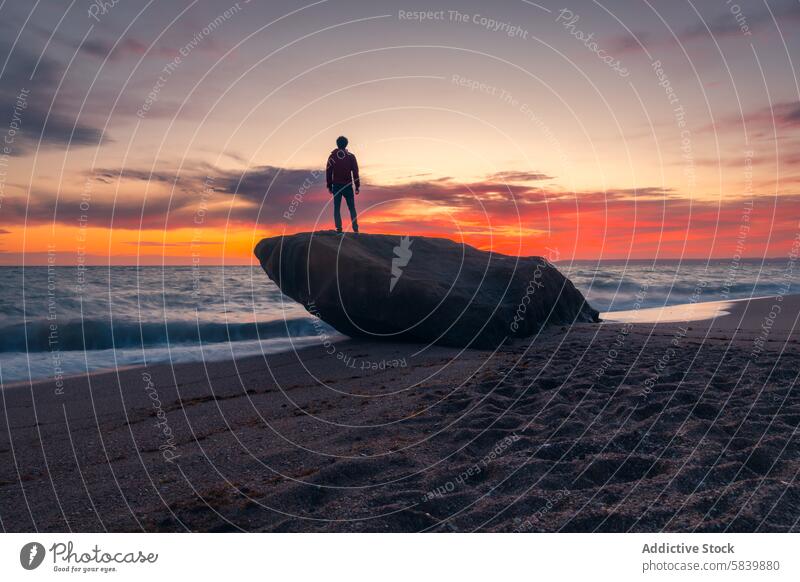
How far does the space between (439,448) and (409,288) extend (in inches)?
241

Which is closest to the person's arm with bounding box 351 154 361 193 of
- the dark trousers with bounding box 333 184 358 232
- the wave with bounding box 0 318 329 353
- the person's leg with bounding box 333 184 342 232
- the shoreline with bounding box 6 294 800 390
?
the dark trousers with bounding box 333 184 358 232

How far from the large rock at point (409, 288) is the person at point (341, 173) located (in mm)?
917

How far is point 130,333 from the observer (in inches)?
685

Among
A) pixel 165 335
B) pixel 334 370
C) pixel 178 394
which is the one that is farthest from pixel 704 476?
pixel 165 335

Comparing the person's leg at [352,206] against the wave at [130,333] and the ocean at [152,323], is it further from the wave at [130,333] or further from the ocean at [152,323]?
the wave at [130,333]

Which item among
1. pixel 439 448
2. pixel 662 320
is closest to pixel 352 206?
pixel 439 448

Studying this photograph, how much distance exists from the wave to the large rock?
4787 millimetres

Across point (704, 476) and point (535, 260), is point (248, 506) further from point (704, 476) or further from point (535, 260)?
point (535, 260)

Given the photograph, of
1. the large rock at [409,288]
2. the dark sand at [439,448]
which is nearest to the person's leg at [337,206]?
the large rock at [409,288]

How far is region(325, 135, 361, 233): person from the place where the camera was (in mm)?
12008

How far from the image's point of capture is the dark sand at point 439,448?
4035 mm

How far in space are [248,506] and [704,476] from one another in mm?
3562

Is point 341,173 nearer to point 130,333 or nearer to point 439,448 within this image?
point 439,448

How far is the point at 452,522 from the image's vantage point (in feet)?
12.8
